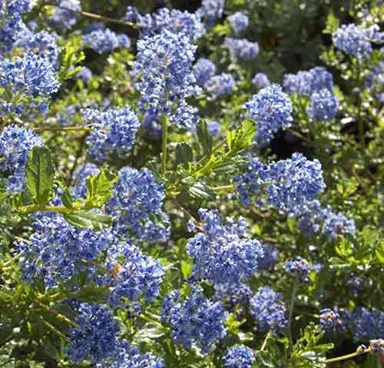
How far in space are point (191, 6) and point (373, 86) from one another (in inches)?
81.6

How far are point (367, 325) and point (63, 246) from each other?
64.5 inches

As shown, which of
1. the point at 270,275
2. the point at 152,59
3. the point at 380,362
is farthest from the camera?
the point at 270,275

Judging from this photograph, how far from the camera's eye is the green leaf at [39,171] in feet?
7.32

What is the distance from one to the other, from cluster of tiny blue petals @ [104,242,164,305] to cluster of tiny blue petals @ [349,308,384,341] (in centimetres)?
141

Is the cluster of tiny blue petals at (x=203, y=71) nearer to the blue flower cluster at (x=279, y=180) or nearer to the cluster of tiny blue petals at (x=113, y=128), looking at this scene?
the cluster of tiny blue petals at (x=113, y=128)

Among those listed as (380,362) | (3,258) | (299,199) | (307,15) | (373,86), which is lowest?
(380,362)

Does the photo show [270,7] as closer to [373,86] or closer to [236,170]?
[373,86]

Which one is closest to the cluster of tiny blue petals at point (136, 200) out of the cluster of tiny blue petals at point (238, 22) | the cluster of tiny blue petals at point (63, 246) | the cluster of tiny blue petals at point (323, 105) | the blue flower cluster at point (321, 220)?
the cluster of tiny blue petals at point (63, 246)

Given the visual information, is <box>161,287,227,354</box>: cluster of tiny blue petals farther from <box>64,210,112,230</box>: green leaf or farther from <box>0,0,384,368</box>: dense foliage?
<box>64,210,112,230</box>: green leaf

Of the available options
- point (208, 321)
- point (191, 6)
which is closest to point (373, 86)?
point (191, 6)

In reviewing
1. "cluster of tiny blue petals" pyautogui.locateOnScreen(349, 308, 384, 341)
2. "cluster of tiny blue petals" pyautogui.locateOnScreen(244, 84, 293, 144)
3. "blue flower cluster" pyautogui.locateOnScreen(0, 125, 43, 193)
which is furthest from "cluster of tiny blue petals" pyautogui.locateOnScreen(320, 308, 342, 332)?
"blue flower cluster" pyautogui.locateOnScreen(0, 125, 43, 193)

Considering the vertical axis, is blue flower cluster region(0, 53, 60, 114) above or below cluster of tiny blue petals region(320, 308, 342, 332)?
above

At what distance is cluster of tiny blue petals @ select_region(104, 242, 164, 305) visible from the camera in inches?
91.4

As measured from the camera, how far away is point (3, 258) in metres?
2.62
